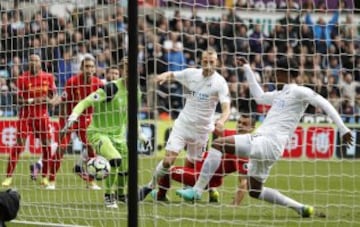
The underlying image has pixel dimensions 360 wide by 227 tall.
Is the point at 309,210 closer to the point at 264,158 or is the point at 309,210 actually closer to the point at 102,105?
the point at 264,158

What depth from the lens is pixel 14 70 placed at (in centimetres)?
1318

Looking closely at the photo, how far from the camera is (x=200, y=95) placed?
43.1ft

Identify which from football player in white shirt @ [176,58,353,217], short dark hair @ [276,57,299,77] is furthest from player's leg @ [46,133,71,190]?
short dark hair @ [276,57,299,77]

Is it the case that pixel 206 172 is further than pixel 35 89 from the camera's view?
No

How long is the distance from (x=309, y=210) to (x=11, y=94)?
468 cm

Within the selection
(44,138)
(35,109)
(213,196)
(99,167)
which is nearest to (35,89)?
(35,109)

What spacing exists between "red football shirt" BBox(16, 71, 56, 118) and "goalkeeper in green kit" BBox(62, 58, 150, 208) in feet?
2.96

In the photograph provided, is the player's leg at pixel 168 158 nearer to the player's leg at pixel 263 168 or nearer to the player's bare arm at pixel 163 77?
the player's bare arm at pixel 163 77

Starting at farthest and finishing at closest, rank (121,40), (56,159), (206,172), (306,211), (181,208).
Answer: (56,159) < (181,208) < (206,172) < (121,40) < (306,211)

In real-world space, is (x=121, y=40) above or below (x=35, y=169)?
above

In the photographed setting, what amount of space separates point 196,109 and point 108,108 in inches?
47.8

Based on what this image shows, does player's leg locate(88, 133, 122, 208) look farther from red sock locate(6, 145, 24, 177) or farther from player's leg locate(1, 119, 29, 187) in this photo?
red sock locate(6, 145, 24, 177)

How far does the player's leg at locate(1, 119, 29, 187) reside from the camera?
47.3 feet

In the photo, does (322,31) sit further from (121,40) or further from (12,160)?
(12,160)
